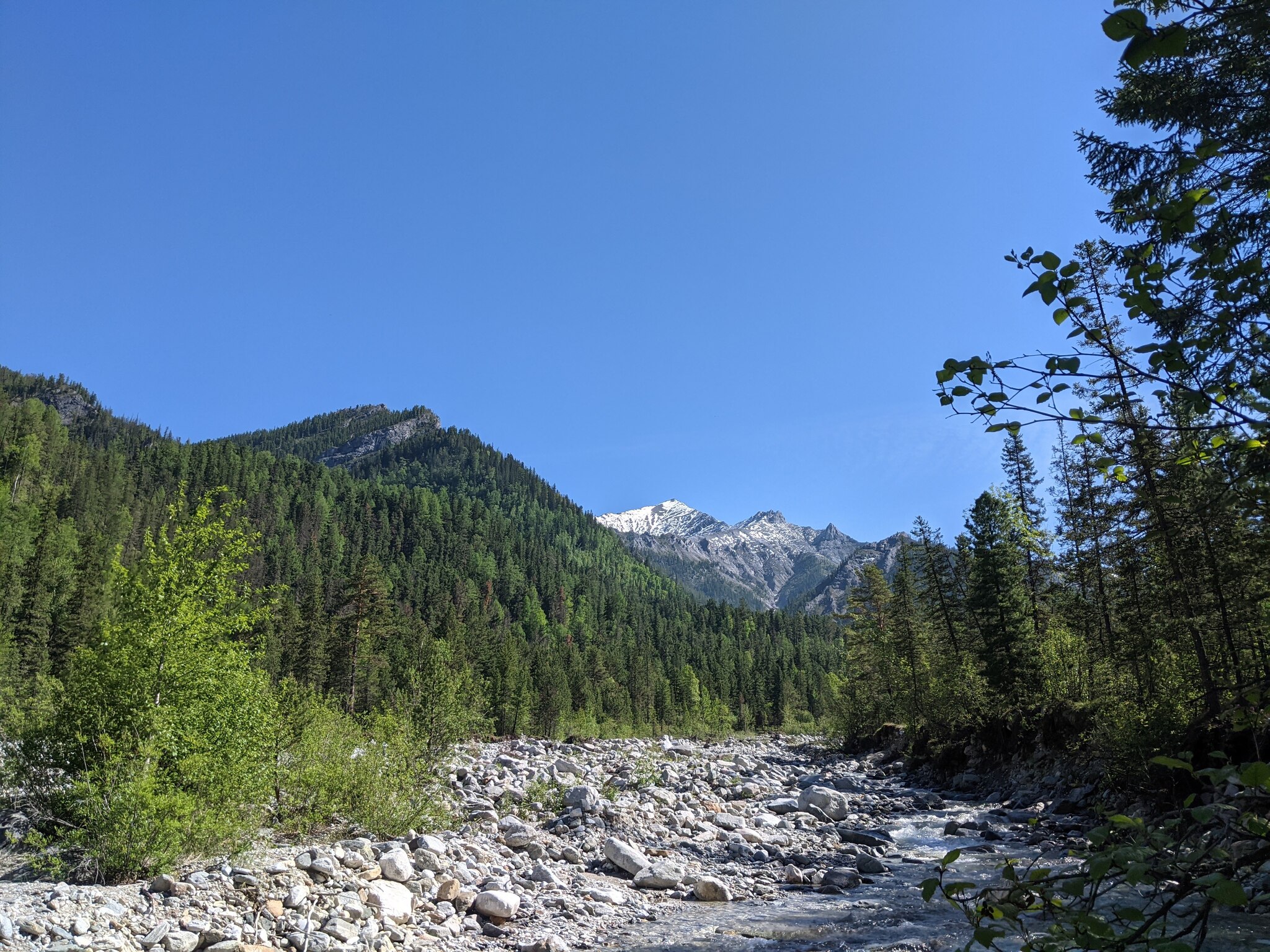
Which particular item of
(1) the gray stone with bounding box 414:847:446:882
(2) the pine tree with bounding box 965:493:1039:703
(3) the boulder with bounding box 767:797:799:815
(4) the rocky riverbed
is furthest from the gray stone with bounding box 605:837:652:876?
(2) the pine tree with bounding box 965:493:1039:703

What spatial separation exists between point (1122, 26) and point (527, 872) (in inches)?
608

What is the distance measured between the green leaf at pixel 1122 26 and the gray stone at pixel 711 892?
1509cm

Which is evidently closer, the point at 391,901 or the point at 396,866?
the point at 391,901

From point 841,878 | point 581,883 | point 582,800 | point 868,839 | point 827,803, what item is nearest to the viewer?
point 581,883

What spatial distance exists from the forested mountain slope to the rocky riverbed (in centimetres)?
526

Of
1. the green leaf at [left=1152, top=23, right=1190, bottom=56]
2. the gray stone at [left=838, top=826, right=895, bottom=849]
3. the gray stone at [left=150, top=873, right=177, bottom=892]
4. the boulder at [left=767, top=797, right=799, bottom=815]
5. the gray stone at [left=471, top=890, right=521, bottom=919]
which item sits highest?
the green leaf at [left=1152, top=23, right=1190, bottom=56]

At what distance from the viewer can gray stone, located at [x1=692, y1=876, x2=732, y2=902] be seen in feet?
44.9

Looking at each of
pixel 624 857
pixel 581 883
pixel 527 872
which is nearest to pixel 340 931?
pixel 527 872

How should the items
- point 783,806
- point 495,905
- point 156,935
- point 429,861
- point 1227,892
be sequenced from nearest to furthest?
point 1227,892 → point 156,935 → point 495,905 → point 429,861 → point 783,806

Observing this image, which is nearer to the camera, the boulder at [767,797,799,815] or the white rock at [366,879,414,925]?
the white rock at [366,879,414,925]

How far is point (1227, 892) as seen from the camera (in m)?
1.56

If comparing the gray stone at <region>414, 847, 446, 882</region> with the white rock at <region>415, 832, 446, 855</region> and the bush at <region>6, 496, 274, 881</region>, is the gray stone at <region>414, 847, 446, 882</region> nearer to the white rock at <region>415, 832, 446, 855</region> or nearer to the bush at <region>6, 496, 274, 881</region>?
the white rock at <region>415, 832, 446, 855</region>

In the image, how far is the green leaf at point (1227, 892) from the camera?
1425 mm

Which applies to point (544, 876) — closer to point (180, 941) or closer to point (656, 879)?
point (656, 879)
